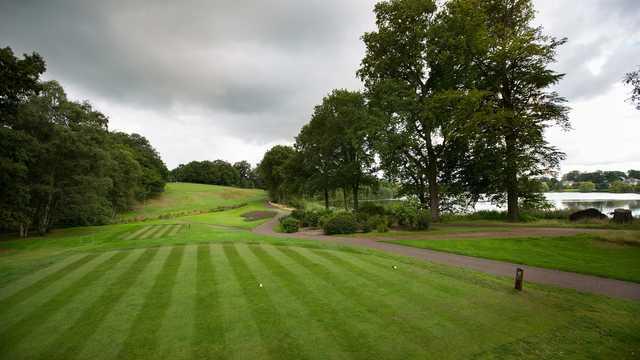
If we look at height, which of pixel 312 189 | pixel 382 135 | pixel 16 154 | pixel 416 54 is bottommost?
pixel 312 189

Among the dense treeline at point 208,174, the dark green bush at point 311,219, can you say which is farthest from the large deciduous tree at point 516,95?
the dense treeline at point 208,174

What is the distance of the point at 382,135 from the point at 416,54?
7.24 meters

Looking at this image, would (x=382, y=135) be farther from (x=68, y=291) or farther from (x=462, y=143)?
(x=68, y=291)

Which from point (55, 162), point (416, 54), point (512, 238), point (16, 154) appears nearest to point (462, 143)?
point (416, 54)

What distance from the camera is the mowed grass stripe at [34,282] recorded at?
7662mm

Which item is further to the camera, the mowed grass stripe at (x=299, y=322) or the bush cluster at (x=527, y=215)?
the bush cluster at (x=527, y=215)

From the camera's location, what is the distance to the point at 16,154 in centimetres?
2203

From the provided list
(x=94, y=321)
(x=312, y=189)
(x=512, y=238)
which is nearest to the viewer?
(x=94, y=321)

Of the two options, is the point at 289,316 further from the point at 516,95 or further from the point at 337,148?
the point at 337,148

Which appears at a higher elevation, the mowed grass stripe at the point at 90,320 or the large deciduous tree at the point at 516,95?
the large deciduous tree at the point at 516,95

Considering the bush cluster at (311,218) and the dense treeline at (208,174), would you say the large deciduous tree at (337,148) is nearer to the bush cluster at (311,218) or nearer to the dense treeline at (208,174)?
the bush cluster at (311,218)

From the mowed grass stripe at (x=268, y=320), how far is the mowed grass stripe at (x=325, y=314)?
0.67 metres

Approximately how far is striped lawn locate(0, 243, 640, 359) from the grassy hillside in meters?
45.9

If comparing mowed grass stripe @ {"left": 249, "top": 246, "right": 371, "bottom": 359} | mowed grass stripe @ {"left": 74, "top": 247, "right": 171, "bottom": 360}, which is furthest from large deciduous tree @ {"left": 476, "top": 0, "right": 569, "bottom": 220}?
mowed grass stripe @ {"left": 74, "top": 247, "right": 171, "bottom": 360}
